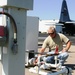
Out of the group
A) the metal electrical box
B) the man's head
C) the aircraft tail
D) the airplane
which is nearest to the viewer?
the man's head

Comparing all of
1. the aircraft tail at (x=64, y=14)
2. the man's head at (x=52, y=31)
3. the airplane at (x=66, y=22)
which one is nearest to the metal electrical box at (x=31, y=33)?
the man's head at (x=52, y=31)

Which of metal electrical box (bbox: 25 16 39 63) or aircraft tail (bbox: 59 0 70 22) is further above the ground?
aircraft tail (bbox: 59 0 70 22)

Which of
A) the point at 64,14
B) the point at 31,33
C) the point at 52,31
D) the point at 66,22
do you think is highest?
the point at 64,14

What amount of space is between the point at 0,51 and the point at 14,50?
22 cm

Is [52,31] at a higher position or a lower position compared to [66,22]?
lower

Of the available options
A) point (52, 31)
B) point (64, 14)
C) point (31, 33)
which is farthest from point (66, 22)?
point (52, 31)

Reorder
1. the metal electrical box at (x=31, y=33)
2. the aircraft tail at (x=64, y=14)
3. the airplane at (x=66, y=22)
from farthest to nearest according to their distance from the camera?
the aircraft tail at (x=64, y=14), the airplane at (x=66, y=22), the metal electrical box at (x=31, y=33)

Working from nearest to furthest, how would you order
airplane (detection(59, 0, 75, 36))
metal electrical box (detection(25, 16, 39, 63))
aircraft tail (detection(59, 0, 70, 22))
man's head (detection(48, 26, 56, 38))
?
man's head (detection(48, 26, 56, 38)) < metal electrical box (detection(25, 16, 39, 63)) < airplane (detection(59, 0, 75, 36)) < aircraft tail (detection(59, 0, 70, 22))

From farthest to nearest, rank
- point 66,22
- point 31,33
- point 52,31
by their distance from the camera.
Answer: point 66,22, point 31,33, point 52,31

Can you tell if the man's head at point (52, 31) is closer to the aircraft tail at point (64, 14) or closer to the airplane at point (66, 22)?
the airplane at point (66, 22)

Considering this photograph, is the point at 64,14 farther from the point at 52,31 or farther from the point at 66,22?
the point at 52,31

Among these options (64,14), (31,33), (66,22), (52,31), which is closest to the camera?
(52,31)

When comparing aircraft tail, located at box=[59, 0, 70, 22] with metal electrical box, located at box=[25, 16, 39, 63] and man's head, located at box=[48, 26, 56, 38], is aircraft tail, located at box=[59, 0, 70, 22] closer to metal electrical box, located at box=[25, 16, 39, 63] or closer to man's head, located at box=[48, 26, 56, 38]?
metal electrical box, located at box=[25, 16, 39, 63]

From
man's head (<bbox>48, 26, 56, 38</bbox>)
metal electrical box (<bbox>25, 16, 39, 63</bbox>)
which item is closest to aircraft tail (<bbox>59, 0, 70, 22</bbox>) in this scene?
metal electrical box (<bbox>25, 16, 39, 63</bbox>)
